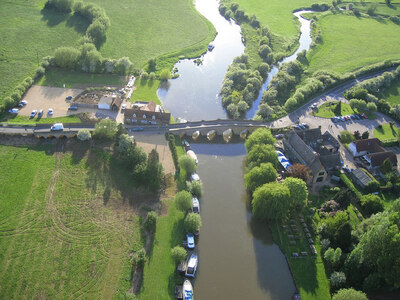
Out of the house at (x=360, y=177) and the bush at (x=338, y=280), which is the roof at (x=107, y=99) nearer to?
the house at (x=360, y=177)

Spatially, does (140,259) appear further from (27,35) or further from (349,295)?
(27,35)

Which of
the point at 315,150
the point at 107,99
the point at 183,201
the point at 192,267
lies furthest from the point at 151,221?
the point at 107,99

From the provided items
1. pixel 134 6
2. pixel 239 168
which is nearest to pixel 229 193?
pixel 239 168

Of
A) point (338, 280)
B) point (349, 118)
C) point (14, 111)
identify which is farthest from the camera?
point (349, 118)

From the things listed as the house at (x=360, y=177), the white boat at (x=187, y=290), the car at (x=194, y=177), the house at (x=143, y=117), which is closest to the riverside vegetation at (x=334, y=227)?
the house at (x=360, y=177)

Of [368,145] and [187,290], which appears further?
[368,145]
